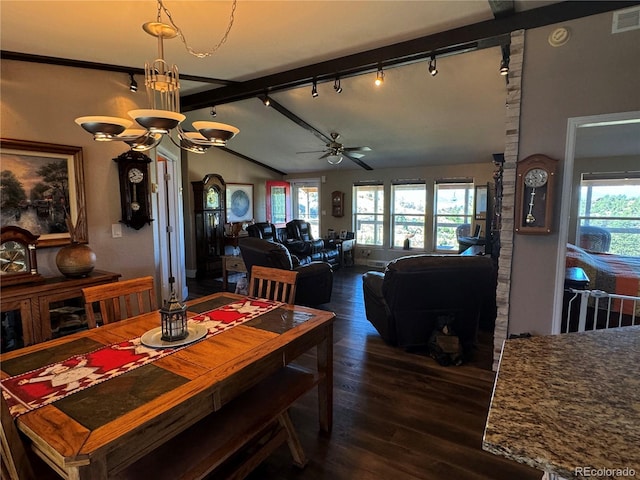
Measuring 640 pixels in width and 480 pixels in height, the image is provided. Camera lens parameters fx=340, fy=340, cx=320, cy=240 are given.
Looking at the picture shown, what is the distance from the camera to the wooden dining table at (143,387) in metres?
1.06

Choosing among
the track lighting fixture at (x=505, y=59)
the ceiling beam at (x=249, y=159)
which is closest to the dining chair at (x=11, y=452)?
the track lighting fixture at (x=505, y=59)

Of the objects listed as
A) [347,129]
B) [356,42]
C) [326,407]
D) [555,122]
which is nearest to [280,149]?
[347,129]

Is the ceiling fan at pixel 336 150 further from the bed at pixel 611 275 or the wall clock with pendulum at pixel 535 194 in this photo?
the bed at pixel 611 275

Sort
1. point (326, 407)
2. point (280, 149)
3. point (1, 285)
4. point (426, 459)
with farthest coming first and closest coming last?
point (280, 149)
point (1, 285)
point (326, 407)
point (426, 459)

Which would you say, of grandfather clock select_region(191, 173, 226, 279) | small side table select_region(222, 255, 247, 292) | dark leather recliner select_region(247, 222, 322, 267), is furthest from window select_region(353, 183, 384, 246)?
small side table select_region(222, 255, 247, 292)

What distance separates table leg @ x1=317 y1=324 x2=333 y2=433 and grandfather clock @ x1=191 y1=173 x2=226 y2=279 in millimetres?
5065

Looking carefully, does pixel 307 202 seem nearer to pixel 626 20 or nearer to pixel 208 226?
pixel 208 226

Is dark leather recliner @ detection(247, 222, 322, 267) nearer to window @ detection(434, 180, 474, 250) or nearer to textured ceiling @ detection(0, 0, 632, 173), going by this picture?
textured ceiling @ detection(0, 0, 632, 173)

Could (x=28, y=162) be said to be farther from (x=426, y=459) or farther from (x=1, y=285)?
(x=426, y=459)

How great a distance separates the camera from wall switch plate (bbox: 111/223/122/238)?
11.3 feet

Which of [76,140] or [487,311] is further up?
[76,140]

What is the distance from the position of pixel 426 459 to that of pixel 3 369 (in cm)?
220

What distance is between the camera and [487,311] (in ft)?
13.4

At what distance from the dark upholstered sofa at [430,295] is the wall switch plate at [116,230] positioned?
2.76m
